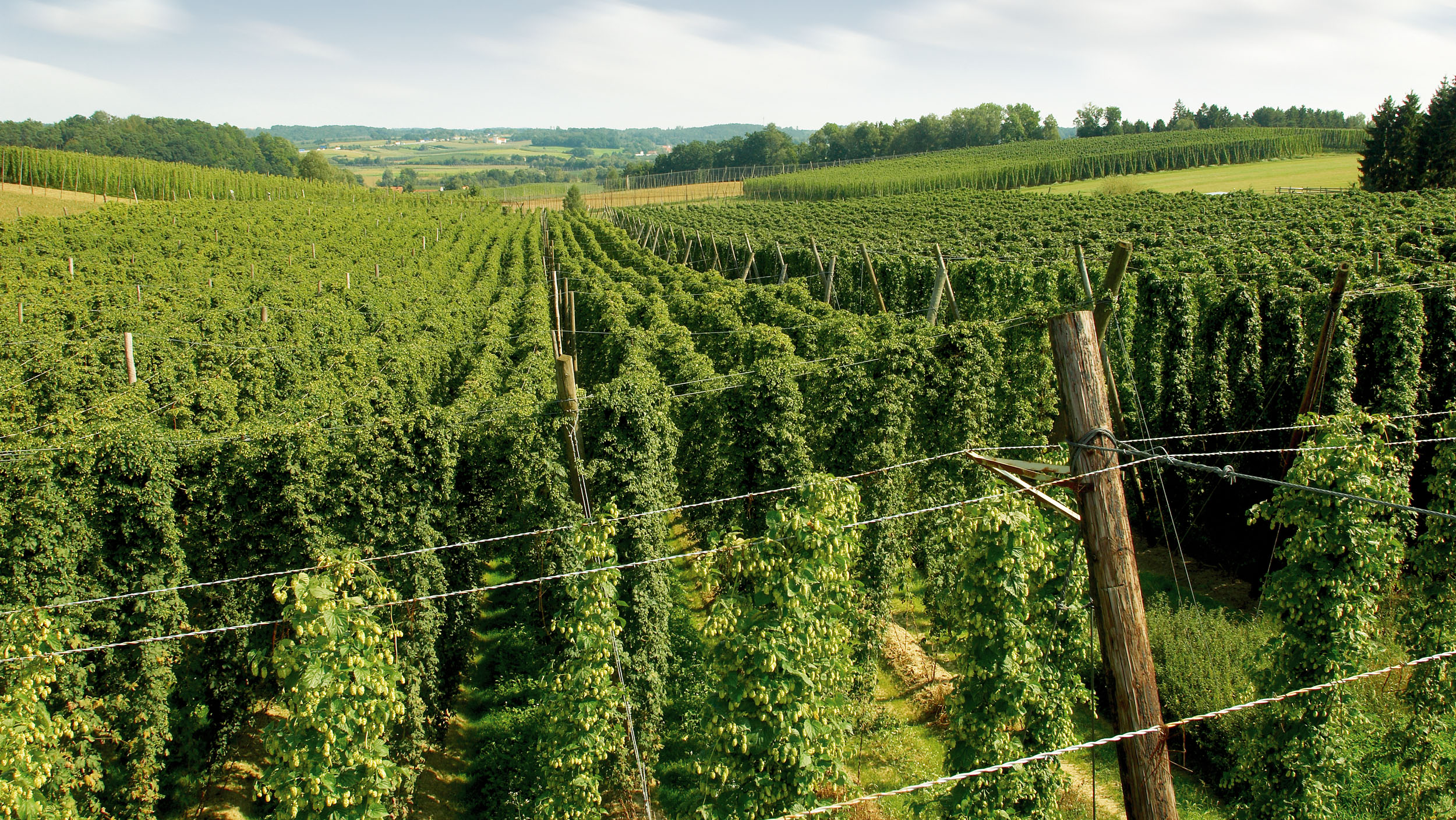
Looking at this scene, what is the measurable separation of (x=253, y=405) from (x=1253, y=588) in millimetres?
18980

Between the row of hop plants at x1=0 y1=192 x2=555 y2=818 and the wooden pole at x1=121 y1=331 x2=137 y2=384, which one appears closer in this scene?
the row of hop plants at x1=0 y1=192 x2=555 y2=818

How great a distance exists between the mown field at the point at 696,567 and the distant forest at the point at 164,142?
5486 inches

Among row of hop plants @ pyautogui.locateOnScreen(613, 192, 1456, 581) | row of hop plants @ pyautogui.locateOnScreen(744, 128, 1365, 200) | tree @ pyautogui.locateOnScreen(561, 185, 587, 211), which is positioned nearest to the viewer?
row of hop plants @ pyautogui.locateOnScreen(613, 192, 1456, 581)

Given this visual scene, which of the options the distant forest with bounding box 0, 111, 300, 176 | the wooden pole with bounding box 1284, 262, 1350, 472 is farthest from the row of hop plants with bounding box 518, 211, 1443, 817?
the distant forest with bounding box 0, 111, 300, 176

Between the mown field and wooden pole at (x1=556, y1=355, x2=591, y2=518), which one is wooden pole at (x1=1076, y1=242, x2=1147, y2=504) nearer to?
the mown field

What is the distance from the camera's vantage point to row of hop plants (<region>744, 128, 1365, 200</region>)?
89.2 meters

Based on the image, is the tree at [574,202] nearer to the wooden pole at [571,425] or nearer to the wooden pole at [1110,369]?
the wooden pole at [1110,369]

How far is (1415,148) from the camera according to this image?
171ft

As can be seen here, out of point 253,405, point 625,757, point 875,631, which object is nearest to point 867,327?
point 875,631

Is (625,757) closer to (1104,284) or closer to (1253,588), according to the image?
(1104,284)

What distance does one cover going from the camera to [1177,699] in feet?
36.1

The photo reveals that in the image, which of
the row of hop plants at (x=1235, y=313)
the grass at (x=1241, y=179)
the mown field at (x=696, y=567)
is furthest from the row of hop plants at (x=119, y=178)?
the grass at (x=1241, y=179)

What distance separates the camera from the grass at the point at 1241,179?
67375mm

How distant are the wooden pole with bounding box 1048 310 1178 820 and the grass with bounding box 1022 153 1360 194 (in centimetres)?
6320
